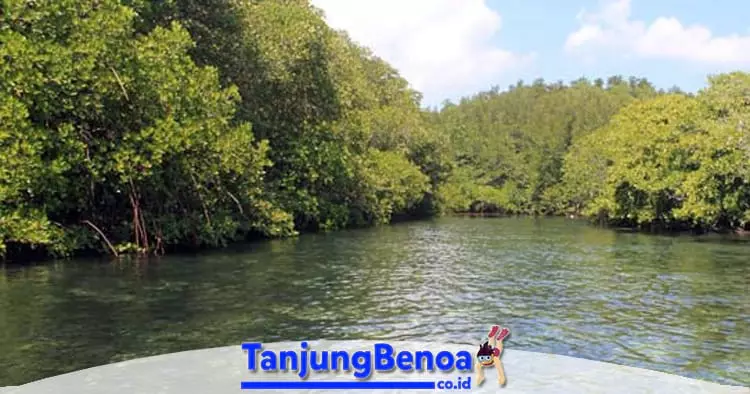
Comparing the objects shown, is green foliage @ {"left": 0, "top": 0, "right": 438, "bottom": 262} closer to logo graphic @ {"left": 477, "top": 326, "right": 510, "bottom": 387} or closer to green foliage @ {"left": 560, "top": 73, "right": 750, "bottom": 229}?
logo graphic @ {"left": 477, "top": 326, "right": 510, "bottom": 387}

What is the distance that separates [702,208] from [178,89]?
84.6ft

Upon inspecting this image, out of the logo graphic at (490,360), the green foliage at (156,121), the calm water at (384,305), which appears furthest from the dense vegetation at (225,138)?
the logo graphic at (490,360)

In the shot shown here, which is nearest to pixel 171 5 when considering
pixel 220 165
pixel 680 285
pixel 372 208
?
pixel 220 165

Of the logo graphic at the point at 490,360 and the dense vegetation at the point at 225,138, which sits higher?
the dense vegetation at the point at 225,138

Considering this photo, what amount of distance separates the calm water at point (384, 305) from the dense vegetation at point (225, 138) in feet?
7.83

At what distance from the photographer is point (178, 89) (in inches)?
872

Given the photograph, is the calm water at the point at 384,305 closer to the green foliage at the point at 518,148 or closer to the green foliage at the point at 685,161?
the green foliage at the point at 685,161

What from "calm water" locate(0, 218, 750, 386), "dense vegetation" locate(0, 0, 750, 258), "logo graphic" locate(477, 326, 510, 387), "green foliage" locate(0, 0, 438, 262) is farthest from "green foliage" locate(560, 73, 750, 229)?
"logo graphic" locate(477, 326, 510, 387)

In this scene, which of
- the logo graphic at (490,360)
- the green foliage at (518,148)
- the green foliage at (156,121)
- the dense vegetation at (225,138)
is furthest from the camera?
the green foliage at (518,148)

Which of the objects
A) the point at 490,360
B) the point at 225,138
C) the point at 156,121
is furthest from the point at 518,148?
the point at 490,360

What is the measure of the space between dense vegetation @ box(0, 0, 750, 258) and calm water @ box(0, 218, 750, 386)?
7.83 ft

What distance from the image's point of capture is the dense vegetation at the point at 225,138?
756 inches

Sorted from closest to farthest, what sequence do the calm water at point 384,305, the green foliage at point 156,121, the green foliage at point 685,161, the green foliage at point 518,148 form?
the calm water at point 384,305
the green foliage at point 156,121
the green foliage at point 685,161
the green foliage at point 518,148

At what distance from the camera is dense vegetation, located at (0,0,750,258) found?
19.2 meters
